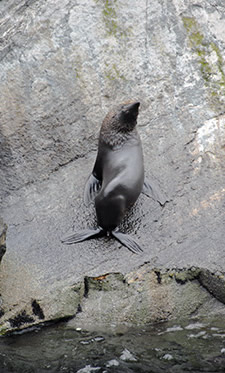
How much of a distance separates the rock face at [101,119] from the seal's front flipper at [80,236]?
7 cm

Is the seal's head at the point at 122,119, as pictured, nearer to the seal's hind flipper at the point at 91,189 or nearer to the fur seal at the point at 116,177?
the fur seal at the point at 116,177

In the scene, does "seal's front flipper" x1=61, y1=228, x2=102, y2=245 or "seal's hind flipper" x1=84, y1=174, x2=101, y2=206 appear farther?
"seal's hind flipper" x1=84, y1=174, x2=101, y2=206

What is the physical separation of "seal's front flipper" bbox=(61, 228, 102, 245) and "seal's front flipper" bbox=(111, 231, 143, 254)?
17 cm

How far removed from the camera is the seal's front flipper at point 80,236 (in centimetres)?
512

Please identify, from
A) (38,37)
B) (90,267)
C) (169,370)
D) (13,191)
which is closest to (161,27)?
(38,37)

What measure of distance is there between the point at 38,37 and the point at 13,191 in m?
1.58

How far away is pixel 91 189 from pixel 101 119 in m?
0.83

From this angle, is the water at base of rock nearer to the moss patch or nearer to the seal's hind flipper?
the seal's hind flipper

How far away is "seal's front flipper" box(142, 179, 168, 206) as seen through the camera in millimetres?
5352

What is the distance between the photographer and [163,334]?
4484 mm

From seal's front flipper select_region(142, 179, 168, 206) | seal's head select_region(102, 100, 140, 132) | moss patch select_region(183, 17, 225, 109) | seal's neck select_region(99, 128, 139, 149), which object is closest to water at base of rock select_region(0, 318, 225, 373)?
seal's front flipper select_region(142, 179, 168, 206)

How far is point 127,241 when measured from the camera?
5055mm

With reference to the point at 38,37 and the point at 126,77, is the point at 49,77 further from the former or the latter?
the point at 126,77

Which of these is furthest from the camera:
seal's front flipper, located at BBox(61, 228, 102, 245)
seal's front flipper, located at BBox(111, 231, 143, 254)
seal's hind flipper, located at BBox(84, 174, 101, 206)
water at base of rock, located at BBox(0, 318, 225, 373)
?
seal's hind flipper, located at BBox(84, 174, 101, 206)
